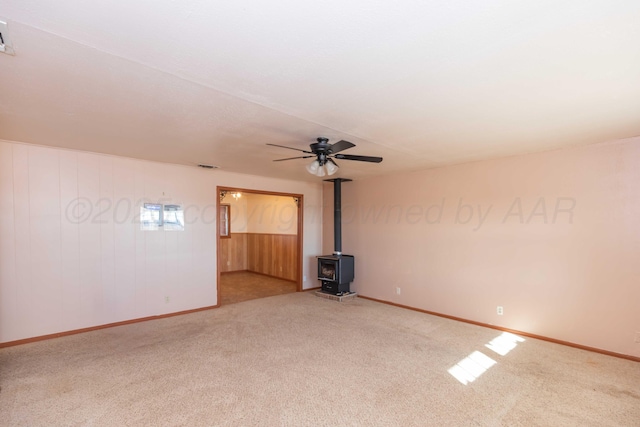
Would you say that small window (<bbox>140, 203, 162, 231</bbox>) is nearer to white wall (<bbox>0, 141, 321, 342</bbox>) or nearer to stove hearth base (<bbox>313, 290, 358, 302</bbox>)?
white wall (<bbox>0, 141, 321, 342</bbox>)

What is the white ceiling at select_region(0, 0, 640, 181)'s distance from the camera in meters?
1.34

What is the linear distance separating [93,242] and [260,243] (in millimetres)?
4598

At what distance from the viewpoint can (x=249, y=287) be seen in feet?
22.1

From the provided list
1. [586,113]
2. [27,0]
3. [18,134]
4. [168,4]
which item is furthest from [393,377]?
[18,134]

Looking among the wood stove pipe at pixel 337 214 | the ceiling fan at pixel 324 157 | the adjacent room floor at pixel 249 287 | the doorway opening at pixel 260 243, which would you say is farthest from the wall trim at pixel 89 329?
the ceiling fan at pixel 324 157

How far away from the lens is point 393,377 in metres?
2.76

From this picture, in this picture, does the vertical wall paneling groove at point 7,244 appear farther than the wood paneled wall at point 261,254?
No

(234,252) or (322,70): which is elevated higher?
(322,70)

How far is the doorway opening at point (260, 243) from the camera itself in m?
6.81

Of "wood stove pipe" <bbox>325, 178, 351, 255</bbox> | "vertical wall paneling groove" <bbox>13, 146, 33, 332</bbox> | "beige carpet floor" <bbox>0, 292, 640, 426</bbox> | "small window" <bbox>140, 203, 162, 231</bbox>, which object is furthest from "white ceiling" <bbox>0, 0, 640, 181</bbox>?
"wood stove pipe" <bbox>325, 178, 351, 255</bbox>

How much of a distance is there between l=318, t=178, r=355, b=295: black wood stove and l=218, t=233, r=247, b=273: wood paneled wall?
358cm

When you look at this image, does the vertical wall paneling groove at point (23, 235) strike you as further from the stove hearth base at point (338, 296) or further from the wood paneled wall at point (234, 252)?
the wood paneled wall at point (234, 252)

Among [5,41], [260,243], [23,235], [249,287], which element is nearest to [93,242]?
[23,235]

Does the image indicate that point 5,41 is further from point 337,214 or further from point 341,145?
point 337,214
